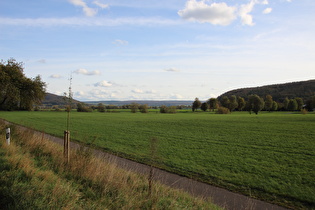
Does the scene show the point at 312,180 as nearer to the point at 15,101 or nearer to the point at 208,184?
the point at 208,184

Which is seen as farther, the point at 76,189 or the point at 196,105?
the point at 196,105

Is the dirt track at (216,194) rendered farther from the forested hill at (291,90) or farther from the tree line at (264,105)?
the forested hill at (291,90)

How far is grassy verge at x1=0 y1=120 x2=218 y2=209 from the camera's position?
183 inches

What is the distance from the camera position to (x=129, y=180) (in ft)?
23.2

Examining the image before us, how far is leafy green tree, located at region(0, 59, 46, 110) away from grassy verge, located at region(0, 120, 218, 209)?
1172 centimetres

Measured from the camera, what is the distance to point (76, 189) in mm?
5797

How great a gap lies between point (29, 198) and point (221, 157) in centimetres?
1144

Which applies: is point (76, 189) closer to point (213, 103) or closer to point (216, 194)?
point (216, 194)

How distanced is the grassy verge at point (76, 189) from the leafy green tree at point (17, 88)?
11.7 meters

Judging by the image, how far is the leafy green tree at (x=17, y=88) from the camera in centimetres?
1806

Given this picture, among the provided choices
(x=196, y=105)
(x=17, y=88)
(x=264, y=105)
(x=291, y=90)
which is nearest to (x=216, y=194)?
(x=17, y=88)

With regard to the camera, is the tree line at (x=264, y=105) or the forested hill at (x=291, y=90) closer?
the tree line at (x=264, y=105)

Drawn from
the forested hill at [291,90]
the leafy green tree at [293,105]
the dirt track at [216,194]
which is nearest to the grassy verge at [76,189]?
the dirt track at [216,194]

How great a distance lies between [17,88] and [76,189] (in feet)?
52.9
